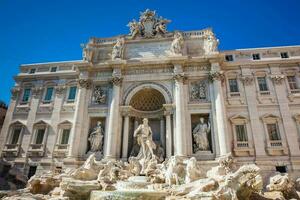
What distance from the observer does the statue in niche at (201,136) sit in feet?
62.7

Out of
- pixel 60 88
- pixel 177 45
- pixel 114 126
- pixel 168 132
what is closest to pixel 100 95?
pixel 114 126

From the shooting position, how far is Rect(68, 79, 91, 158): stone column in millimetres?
19844

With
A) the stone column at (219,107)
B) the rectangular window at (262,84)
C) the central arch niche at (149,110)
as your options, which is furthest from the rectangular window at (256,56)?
the central arch niche at (149,110)

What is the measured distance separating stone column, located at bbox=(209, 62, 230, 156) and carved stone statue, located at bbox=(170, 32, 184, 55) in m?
3.44

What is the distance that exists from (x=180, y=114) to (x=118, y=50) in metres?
9.09

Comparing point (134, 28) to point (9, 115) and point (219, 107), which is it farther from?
point (9, 115)

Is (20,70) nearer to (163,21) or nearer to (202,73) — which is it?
(163,21)

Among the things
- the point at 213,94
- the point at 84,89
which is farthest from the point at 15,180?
the point at 213,94

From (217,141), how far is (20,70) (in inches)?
894

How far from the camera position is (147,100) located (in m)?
23.0

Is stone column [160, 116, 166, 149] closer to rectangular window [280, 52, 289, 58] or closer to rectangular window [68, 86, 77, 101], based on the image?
rectangular window [68, 86, 77, 101]

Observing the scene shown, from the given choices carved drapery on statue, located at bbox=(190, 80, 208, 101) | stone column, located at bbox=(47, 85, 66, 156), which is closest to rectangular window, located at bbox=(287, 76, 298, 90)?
carved drapery on statue, located at bbox=(190, 80, 208, 101)

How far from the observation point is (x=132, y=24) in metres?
24.8

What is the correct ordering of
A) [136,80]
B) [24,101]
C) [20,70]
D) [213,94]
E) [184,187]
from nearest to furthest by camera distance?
[184,187]
[213,94]
[136,80]
[24,101]
[20,70]
